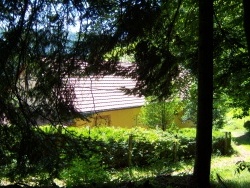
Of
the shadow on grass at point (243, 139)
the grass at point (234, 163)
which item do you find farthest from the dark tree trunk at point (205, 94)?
the shadow on grass at point (243, 139)

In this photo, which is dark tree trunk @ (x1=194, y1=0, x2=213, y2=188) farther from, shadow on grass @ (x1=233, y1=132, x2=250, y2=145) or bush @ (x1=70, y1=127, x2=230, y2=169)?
shadow on grass @ (x1=233, y1=132, x2=250, y2=145)

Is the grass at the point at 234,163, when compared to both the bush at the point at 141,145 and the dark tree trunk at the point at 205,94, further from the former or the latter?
the bush at the point at 141,145

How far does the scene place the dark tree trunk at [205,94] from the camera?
6.11m

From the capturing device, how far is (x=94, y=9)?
5016 millimetres

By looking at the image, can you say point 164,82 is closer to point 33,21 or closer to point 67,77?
point 67,77

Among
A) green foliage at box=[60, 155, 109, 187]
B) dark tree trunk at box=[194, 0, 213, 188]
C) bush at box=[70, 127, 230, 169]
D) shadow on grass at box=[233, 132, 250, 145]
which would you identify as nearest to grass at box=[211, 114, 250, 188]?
shadow on grass at box=[233, 132, 250, 145]

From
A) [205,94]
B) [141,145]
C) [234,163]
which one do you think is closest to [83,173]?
[205,94]

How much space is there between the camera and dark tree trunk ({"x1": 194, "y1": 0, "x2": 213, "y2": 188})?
6.11 m

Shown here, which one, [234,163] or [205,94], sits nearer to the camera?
[205,94]

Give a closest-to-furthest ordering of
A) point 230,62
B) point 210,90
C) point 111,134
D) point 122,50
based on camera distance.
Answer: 1. point 122,50
2. point 210,90
3. point 230,62
4. point 111,134

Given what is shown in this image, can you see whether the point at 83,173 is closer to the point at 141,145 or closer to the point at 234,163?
the point at 141,145

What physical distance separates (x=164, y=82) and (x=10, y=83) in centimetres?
270

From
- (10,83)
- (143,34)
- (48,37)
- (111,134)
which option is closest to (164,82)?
(143,34)

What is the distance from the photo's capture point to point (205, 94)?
6109 millimetres
